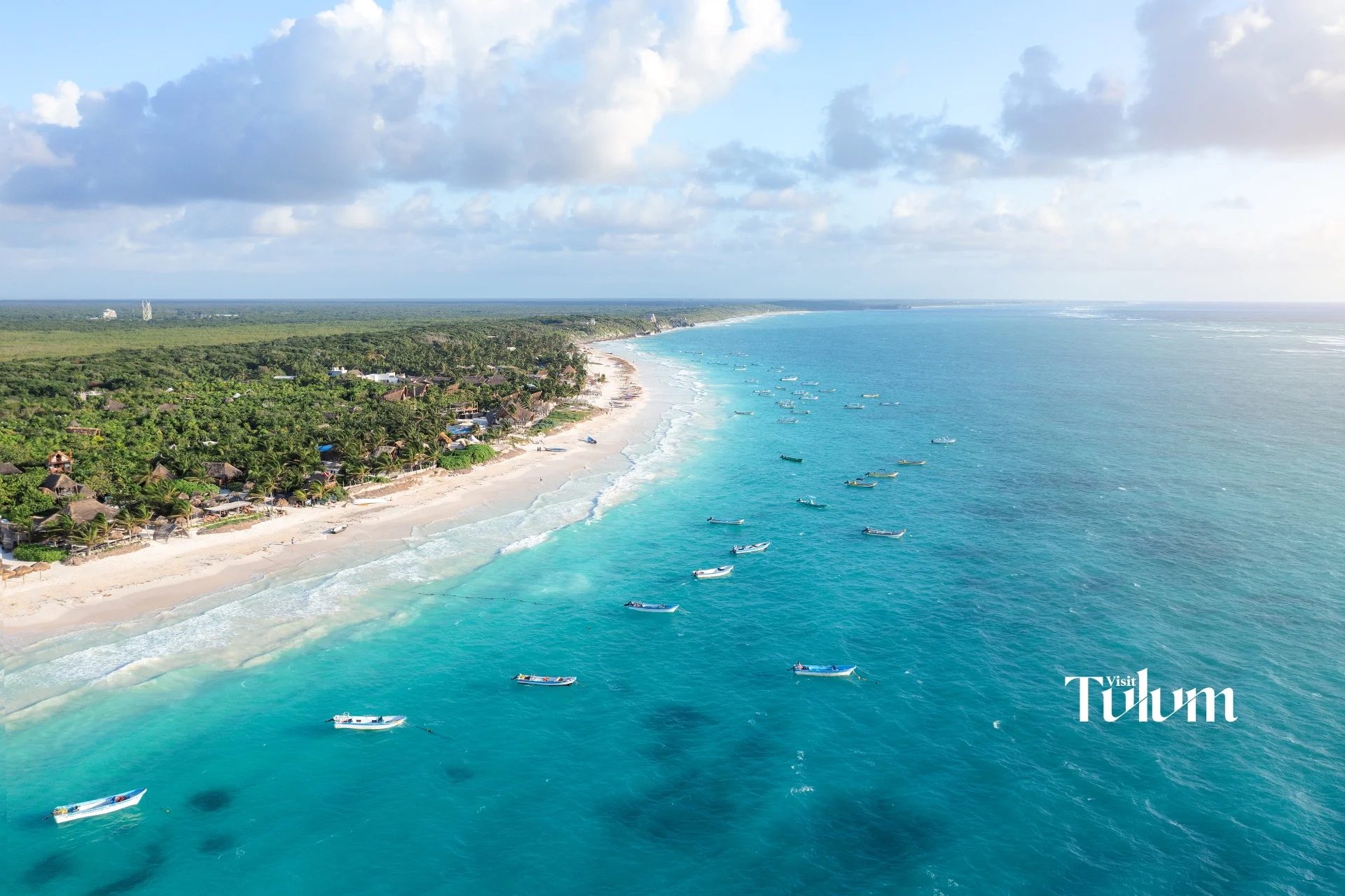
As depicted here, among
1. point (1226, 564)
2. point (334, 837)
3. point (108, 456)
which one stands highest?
point (108, 456)

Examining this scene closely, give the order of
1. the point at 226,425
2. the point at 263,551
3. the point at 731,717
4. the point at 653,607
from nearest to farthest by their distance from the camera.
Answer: the point at 731,717 < the point at 653,607 < the point at 263,551 < the point at 226,425

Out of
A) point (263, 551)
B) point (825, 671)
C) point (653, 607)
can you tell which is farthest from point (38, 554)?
point (825, 671)

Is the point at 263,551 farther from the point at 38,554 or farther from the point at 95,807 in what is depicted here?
the point at 95,807

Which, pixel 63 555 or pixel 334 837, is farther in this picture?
pixel 63 555

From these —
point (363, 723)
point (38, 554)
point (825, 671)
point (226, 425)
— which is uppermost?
point (226, 425)

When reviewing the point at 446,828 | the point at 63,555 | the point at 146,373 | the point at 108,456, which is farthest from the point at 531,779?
the point at 146,373

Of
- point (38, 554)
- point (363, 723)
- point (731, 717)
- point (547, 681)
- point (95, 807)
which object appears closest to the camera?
point (95, 807)

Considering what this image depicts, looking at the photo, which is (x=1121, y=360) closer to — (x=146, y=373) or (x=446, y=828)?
(x=446, y=828)
